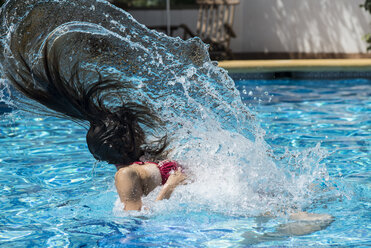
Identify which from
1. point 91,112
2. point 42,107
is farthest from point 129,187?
point 42,107

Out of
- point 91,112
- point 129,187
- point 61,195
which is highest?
point 91,112

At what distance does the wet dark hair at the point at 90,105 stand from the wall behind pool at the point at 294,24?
30.6 feet

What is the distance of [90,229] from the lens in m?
3.25

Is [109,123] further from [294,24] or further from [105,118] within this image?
[294,24]

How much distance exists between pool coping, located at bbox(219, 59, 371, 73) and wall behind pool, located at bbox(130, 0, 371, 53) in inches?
105

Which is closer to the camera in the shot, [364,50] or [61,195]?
[61,195]

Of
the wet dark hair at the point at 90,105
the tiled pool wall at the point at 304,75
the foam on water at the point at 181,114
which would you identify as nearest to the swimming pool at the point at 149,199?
the foam on water at the point at 181,114

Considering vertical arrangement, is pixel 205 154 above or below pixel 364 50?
below

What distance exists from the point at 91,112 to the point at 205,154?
2.80 ft

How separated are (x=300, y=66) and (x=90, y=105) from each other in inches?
265

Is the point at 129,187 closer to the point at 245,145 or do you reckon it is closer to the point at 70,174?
the point at 245,145

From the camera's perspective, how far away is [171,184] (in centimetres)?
338

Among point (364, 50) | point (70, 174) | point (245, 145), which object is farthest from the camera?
point (364, 50)

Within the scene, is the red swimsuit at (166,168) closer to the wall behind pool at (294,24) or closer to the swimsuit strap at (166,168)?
the swimsuit strap at (166,168)
